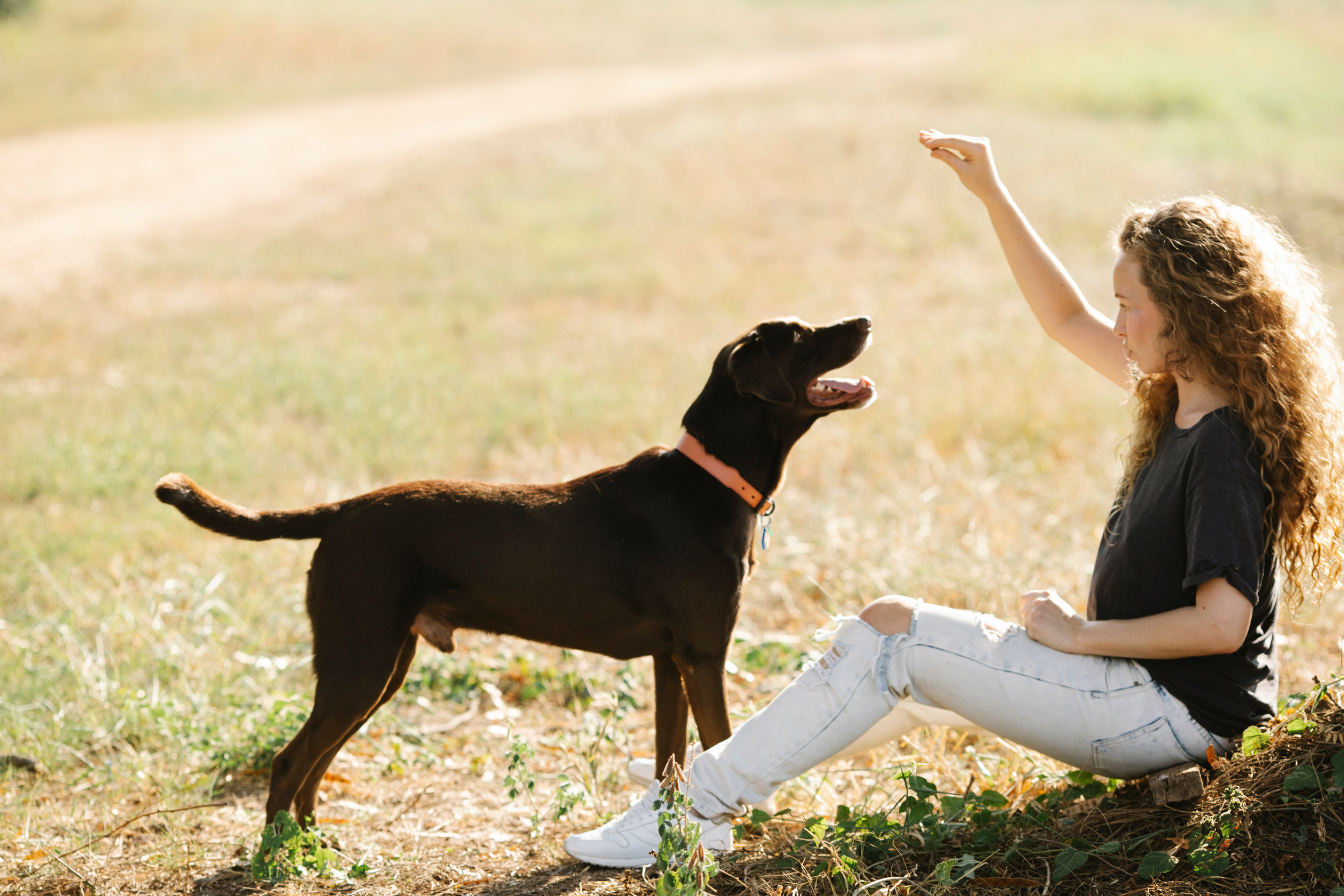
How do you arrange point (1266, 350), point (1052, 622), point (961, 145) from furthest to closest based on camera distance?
point (961, 145), point (1052, 622), point (1266, 350)

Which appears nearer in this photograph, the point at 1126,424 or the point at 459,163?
the point at 1126,424

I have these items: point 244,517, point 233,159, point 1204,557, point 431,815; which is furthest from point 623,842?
point 233,159

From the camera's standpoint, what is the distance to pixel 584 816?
3.47m

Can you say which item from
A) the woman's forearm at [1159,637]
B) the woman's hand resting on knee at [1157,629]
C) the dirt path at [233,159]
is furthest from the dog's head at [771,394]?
the dirt path at [233,159]

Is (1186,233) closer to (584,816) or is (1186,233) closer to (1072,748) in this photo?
(1072,748)

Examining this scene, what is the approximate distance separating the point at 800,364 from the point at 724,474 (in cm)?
40

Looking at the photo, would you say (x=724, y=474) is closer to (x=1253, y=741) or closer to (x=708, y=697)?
(x=708, y=697)

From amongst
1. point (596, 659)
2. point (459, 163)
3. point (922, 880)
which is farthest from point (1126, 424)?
point (459, 163)

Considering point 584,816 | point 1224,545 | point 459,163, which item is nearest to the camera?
point 1224,545

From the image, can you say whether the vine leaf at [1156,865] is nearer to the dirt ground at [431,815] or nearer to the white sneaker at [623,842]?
the dirt ground at [431,815]

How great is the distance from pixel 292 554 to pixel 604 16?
3525cm

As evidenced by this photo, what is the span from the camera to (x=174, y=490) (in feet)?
9.91

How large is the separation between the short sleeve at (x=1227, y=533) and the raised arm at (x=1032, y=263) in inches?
34.6

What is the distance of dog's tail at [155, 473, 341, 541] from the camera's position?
3041 mm
